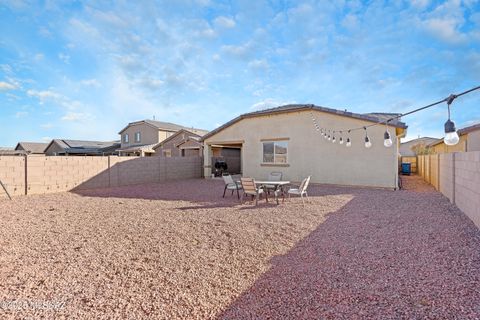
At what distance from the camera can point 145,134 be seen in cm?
3359

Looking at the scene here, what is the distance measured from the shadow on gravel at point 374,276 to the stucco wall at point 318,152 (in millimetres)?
6055

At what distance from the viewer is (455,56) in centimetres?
1111

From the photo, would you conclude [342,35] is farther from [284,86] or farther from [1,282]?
[1,282]

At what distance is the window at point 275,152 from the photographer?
45.9 feet

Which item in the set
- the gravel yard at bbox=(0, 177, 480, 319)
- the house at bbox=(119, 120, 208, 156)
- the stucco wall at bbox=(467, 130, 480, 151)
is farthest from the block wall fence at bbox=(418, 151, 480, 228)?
the house at bbox=(119, 120, 208, 156)

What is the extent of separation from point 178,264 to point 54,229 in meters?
3.71

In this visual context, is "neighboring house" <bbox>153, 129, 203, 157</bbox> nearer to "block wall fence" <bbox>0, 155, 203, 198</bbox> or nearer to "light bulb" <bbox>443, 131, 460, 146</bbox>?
"block wall fence" <bbox>0, 155, 203, 198</bbox>

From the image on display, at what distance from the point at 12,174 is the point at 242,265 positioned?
11.4m

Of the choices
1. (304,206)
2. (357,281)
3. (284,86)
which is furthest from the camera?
(284,86)

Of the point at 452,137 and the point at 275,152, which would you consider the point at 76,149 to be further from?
the point at 452,137

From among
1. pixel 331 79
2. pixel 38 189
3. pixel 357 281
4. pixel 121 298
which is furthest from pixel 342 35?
pixel 38 189

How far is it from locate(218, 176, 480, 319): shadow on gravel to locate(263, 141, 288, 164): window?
335 inches

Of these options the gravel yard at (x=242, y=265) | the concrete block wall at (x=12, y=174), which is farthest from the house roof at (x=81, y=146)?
the gravel yard at (x=242, y=265)

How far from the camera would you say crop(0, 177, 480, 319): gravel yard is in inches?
100
